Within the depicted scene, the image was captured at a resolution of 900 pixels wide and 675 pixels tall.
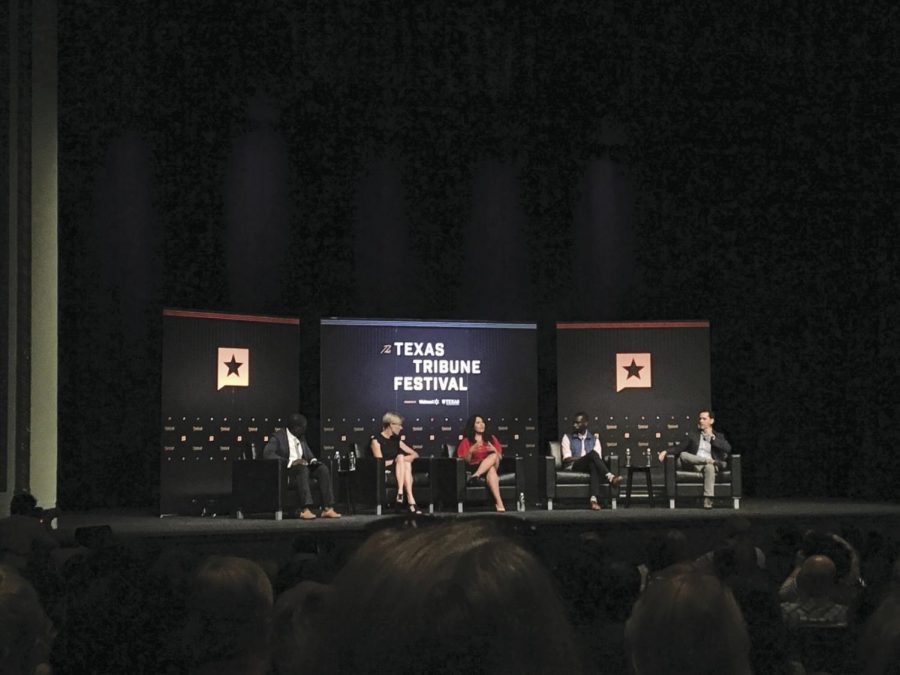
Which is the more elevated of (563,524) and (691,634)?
(691,634)

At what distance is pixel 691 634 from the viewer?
136 centimetres

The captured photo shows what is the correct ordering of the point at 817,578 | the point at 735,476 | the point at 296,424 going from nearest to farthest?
the point at 817,578 → the point at 296,424 → the point at 735,476

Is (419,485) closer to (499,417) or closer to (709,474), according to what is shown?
(499,417)

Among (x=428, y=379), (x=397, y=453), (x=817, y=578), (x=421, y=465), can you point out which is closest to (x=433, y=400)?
(x=428, y=379)

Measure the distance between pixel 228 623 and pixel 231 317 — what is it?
9354 millimetres

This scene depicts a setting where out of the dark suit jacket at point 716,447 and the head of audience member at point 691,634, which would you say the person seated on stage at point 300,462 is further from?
the head of audience member at point 691,634

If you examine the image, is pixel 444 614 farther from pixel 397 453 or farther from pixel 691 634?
pixel 397 453

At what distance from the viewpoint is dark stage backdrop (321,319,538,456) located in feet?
38.1

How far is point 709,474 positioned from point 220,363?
469 centimetres

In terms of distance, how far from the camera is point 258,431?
11211mm

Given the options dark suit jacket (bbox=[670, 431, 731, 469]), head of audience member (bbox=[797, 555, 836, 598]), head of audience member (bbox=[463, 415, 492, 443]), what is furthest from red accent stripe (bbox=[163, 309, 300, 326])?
head of audience member (bbox=[797, 555, 836, 598])

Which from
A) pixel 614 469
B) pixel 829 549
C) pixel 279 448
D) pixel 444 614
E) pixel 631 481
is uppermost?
pixel 444 614

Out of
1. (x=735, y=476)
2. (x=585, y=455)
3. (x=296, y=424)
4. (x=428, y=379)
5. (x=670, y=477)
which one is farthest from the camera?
(x=428, y=379)

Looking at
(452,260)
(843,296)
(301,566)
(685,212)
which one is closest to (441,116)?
(452,260)
